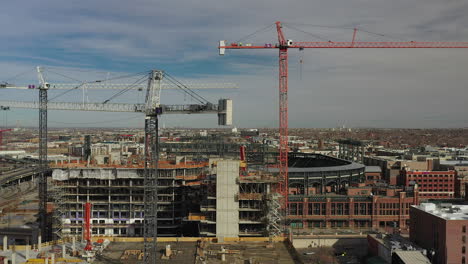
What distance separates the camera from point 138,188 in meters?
69.4

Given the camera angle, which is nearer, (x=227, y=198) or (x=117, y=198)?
(x=227, y=198)

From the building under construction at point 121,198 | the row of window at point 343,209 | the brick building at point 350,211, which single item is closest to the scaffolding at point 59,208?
the building under construction at point 121,198

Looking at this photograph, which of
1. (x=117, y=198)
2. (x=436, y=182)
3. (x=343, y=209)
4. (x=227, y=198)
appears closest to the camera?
(x=227, y=198)

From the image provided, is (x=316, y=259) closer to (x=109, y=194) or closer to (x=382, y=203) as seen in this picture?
(x=382, y=203)

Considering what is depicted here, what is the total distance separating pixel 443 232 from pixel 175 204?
1653 inches

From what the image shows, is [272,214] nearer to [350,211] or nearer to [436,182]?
[350,211]

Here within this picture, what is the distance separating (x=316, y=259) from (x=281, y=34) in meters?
43.9

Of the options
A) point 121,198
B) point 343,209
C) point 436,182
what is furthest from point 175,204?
point 436,182

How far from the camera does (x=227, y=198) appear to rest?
169 feet

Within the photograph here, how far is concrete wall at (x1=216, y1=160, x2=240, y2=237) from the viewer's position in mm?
51188

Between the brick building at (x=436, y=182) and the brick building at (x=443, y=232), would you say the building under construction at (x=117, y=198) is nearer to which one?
the brick building at (x=443, y=232)

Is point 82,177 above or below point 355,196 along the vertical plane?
above

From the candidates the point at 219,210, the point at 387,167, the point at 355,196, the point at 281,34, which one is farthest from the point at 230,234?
the point at 387,167

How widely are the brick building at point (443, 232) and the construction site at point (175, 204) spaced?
20.7 metres
